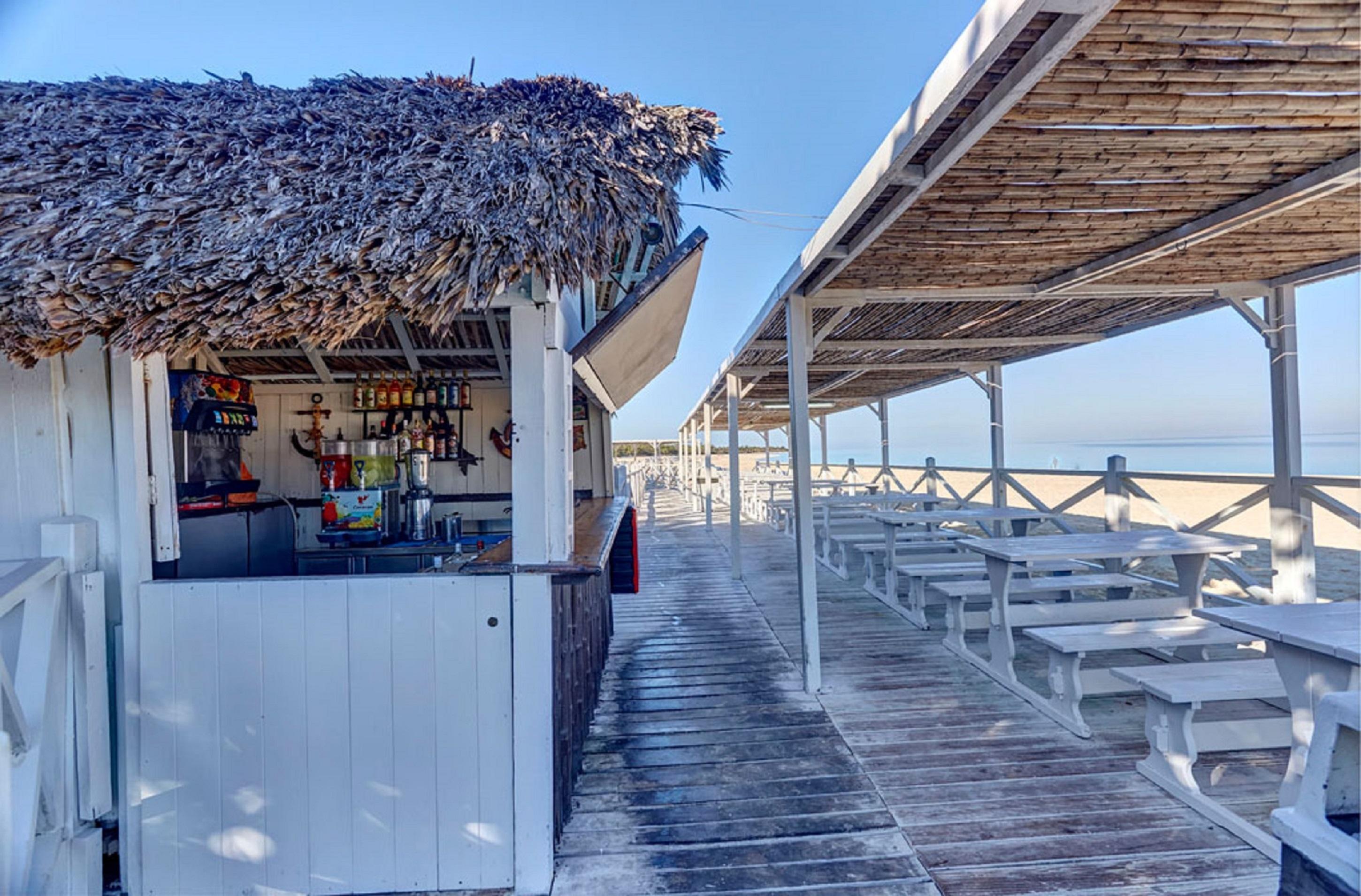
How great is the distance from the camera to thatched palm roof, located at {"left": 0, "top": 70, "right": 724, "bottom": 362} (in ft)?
6.49

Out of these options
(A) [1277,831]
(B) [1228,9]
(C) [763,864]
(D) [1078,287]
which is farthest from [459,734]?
(D) [1078,287]

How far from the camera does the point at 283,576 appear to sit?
2248mm

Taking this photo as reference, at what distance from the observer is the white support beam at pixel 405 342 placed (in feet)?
13.4

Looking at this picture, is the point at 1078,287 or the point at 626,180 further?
the point at 1078,287

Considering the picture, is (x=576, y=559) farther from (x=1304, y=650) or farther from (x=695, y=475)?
(x=695, y=475)

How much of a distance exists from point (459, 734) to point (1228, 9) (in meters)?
3.29

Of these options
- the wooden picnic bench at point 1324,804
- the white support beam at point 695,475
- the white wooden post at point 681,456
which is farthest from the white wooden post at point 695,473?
the wooden picnic bench at point 1324,804

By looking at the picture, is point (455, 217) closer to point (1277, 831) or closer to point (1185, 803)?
point (1277, 831)

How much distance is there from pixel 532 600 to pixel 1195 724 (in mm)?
2930

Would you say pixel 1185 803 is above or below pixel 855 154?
below

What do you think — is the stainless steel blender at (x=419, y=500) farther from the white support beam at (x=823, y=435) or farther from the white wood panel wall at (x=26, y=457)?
the white support beam at (x=823, y=435)

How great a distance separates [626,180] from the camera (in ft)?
7.20

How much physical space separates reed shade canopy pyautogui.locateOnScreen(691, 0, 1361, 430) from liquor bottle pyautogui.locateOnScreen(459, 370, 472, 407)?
2389 millimetres

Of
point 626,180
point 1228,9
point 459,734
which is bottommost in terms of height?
point 459,734
